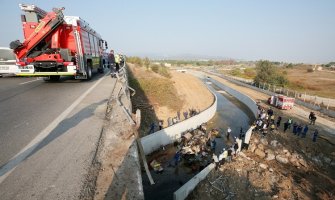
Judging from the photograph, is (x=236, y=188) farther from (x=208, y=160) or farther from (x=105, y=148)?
(x=105, y=148)

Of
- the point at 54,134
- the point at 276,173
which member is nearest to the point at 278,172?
the point at 276,173

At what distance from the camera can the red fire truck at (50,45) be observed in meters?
11.8

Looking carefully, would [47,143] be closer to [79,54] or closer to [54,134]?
[54,134]

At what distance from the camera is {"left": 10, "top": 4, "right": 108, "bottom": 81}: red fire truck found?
11.8m

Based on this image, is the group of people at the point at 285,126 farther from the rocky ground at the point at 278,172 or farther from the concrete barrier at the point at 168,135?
the concrete barrier at the point at 168,135

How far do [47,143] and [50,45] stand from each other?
29.8 feet

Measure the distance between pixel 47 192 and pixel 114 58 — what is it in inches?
707

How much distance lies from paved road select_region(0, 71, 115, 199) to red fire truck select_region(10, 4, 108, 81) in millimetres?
3351

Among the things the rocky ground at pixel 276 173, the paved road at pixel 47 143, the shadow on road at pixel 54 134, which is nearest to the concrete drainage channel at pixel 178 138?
the rocky ground at pixel 276 173

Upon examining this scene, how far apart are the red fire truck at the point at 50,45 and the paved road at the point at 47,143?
11.0 feet

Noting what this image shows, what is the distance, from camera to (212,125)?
23.5 m

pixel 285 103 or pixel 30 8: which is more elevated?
pixel 30 8

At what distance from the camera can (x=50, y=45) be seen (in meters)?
12.5

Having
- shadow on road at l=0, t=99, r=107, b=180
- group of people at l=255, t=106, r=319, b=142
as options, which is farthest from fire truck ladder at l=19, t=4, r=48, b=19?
group of people at l=255, t=106, r=319, b=142
